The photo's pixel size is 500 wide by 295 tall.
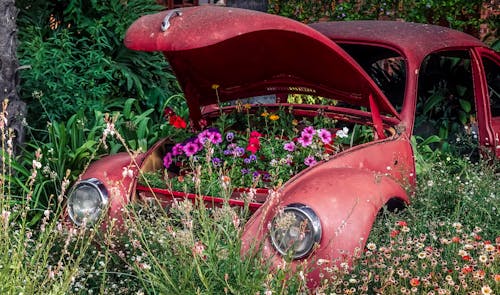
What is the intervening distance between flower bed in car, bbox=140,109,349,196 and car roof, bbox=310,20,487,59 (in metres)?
0.58

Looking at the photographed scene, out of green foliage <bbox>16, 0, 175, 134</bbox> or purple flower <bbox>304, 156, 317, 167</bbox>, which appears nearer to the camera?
purple flower <bbox>304, 156, 317, 167</bbox>

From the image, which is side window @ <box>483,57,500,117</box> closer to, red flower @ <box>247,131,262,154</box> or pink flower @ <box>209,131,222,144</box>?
red flower @ <box>247,131,262,154</box>

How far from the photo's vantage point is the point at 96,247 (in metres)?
4.30

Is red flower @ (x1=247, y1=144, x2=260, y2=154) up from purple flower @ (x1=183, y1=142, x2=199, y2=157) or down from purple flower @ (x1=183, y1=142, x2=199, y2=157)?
up

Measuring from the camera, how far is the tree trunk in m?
5.54

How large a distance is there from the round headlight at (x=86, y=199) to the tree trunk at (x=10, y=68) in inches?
61.0

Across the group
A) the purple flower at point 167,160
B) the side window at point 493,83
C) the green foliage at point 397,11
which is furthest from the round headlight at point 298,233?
the green foliage at point 397,11

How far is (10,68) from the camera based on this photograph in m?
5.63

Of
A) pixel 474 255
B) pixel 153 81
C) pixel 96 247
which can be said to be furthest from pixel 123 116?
pixel 474 255

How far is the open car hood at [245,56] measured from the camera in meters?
3.59

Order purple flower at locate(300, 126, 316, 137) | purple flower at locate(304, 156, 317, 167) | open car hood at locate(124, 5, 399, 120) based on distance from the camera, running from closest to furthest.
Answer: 1. open car hood at locate(124, 5, 399, 120)
2. purple flower at locate(304, 156, 317, 167)
3. purple flower at locate(300, 126, 316, 137)

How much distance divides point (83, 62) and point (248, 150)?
137 inches

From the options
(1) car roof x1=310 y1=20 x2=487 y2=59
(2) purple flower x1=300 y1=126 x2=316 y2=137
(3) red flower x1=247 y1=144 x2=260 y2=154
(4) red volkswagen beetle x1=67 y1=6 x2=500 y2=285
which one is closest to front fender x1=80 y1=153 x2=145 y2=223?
(4) red volkswagen beetle x1=67 y1=6 x2=500 y2=285

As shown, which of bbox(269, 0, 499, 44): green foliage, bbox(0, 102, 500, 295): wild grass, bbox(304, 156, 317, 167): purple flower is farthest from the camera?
bbox(269, 0, 499, 44): green foliage
